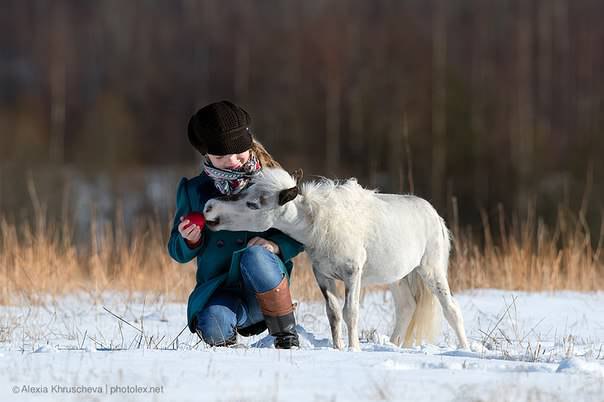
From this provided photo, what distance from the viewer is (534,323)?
7332mm

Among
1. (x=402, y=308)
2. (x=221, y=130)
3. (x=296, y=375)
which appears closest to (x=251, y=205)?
(x=221, y=130)

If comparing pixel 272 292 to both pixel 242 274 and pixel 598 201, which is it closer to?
pixel 242 274

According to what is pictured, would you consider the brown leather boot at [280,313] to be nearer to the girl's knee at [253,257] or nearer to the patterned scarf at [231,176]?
the girl's knee at [253,257]

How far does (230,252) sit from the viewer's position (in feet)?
18.4

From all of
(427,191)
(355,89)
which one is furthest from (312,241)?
(355,89)

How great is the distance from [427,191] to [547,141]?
26.4 ft

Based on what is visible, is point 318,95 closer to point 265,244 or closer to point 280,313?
point 265,244

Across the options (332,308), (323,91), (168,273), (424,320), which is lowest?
(323,91)

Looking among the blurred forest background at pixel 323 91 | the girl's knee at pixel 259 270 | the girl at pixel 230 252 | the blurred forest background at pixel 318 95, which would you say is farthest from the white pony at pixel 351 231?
the blurred forest background at pixel 323 91

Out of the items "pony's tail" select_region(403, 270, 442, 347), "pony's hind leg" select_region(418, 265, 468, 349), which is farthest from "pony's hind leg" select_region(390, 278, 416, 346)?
"pony's hind leg" select_region(418, 265, 468, 349)

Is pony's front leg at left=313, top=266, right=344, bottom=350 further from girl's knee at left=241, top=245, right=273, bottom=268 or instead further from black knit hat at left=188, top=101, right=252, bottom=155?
black knit hat at left=188, top=101, right=252, bottom=155

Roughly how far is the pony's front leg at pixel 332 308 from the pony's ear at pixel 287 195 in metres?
0.50

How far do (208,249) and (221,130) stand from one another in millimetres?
707

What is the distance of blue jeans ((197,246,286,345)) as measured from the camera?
5289mm
